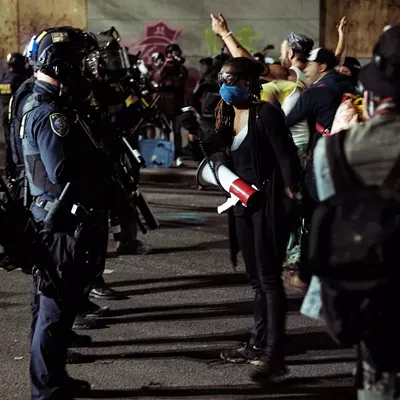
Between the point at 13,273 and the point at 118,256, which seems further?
the point at 118,256

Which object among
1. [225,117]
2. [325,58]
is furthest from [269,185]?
[325,58]

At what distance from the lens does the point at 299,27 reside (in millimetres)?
20891

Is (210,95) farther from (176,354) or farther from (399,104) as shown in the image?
(399,104)

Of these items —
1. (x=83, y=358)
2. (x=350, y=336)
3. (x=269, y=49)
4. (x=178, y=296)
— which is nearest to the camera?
(x=350, y=336)

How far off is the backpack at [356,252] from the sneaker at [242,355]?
2600 millimetres

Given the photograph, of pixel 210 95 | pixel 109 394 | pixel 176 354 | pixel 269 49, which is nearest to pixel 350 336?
pixel 109 394

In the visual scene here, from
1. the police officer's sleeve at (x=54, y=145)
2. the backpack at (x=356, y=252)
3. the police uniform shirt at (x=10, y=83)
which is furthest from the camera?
the police uniform shirt at (x=10, y=83)

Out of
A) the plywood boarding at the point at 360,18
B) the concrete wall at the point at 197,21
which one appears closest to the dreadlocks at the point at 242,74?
the concrete wall at the point at 197,21

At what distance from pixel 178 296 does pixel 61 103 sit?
9.51 ft

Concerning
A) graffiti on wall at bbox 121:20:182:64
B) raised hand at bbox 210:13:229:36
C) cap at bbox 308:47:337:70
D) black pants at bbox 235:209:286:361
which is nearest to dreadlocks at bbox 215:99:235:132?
black pants at bbox 235:209:286:361

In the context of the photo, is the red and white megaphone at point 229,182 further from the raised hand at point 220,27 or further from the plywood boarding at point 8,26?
the plywood boarding at point 8,26

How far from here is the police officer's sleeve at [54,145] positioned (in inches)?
215

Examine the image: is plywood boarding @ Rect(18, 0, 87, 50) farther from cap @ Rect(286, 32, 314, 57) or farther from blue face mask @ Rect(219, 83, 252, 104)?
blue face mask @ Rect(219, 83, 252, 104)

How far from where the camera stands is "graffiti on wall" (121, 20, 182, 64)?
21.2 metres
